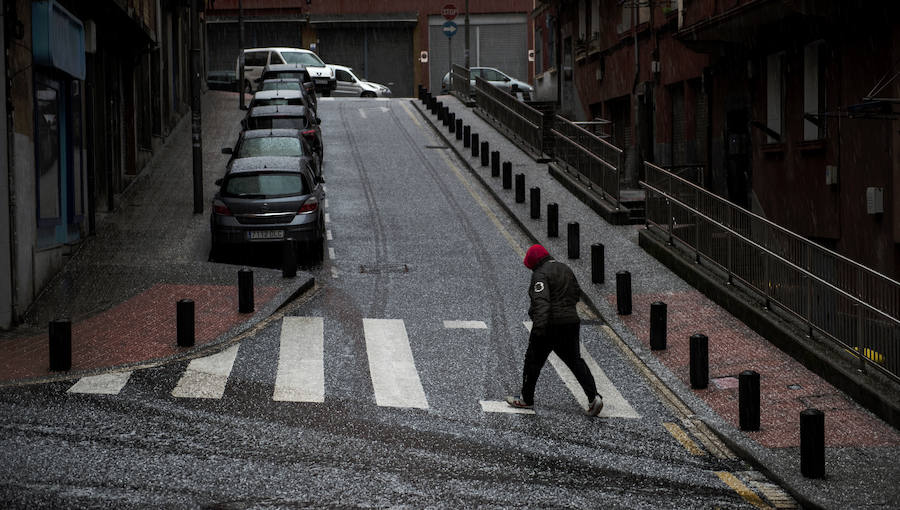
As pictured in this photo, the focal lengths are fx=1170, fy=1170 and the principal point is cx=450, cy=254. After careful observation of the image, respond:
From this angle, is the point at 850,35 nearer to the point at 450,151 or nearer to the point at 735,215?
the point at 735,215

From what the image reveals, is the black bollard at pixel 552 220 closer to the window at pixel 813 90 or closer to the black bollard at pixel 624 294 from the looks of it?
the window at pixel 813 90

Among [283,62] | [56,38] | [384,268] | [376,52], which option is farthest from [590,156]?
[376,52]

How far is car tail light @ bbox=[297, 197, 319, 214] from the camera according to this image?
18.7 metres

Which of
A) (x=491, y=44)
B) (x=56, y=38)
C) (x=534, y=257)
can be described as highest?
(x=491, y=44)

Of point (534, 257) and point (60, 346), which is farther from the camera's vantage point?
point (60, 346)

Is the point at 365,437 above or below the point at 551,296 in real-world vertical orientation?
below

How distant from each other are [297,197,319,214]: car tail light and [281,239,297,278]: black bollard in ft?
4.16

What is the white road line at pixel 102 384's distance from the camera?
11.5m

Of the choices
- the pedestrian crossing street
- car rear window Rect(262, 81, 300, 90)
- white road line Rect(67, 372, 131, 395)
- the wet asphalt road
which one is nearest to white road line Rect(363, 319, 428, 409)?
the pedestrian crossing street

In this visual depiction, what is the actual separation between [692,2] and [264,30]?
139 feet

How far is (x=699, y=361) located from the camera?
1240 centimetres

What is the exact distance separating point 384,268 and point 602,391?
23.2 feet

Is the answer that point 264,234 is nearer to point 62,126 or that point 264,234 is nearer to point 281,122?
point 62,126

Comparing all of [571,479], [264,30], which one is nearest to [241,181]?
[571,479]
